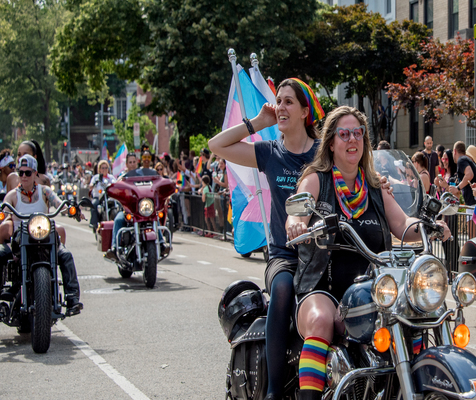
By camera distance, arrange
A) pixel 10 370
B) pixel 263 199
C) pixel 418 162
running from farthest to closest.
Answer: pixel 418 162, pixel 10 370, pixel 263 199

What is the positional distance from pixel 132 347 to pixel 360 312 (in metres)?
4.07

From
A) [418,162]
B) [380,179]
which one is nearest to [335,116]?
[380,179]

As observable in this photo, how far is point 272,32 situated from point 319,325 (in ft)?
74.1

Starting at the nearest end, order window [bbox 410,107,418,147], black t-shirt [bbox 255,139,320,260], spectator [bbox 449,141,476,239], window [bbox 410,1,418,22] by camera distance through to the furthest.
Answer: black t-shirt [bbox 255,139,320,260]
spectator [bbox 449,141,476,239]
window [bbox 410,1,418,22]
window [bbox 410,107,418,147]

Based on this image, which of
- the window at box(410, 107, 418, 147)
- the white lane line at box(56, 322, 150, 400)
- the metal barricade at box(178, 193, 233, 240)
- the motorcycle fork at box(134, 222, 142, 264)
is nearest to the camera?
the white lane line at box(56, 322, 150, 400)

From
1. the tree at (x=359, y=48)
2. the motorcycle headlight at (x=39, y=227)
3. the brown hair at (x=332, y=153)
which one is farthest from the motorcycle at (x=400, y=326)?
the tree at (x=359, y=48)

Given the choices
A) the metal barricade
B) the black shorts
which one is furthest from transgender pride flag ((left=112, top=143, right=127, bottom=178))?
the black shorts

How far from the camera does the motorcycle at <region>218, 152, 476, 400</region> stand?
288cm

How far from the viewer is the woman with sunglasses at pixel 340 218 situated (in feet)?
10.9

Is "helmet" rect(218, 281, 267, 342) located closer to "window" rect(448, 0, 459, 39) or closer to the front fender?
the front fender

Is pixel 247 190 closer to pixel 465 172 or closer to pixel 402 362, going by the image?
pixel 402 362

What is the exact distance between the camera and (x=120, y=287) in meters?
10.6

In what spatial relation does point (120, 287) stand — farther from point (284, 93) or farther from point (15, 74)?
point (15, 74)

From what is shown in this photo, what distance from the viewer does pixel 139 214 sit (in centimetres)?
1069
